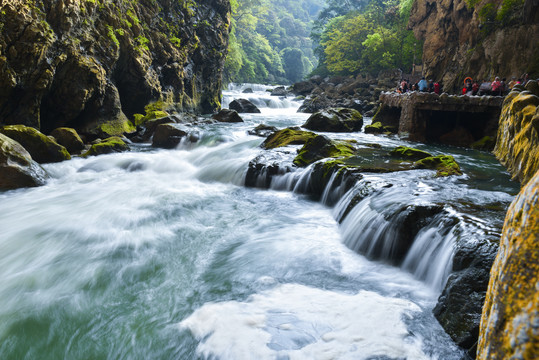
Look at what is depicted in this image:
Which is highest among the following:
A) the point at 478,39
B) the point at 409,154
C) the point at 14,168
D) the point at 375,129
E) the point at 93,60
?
the point at 478,39

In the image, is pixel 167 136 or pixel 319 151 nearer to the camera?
pixel 319 151

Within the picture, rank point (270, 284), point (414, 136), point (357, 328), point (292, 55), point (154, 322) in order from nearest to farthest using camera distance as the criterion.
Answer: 1. point (357, 328)
2. point (154, 322)
3. point (270, 284)
4. point (414, 136)
5. point (292, 55)

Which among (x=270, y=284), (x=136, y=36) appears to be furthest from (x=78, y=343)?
(x=136, y=36)

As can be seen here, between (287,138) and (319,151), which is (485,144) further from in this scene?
(287,138)

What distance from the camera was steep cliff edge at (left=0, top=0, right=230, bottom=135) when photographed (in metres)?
9.58

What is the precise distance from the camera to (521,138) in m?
7.09

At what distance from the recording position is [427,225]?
4348 mm

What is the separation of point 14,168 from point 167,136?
5.84 m

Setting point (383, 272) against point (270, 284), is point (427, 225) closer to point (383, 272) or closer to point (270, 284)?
point (383, 272)

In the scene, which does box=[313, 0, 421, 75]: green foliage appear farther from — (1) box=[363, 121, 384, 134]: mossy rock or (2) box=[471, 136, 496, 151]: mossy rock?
(2) box=[471, 136, 496, 151]: mossy rock

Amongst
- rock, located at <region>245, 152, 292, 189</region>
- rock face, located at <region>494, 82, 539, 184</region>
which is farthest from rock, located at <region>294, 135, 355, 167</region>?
rock face, located at <region>494, 82, 539, 184</region>

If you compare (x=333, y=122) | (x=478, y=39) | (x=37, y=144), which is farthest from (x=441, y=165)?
(x=478, y=39)

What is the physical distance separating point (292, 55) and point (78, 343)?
72129mm

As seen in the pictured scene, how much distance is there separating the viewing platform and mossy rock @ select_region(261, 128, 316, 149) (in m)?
5.10
